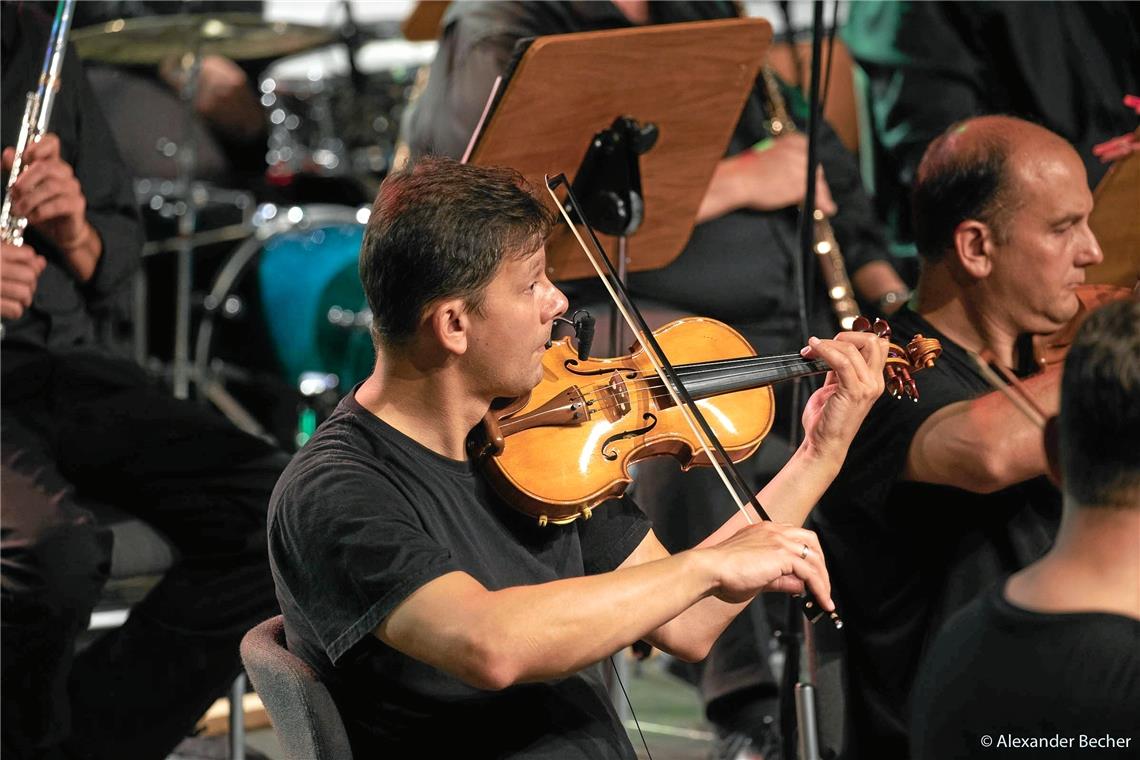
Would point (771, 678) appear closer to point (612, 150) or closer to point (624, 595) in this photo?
point (612, 150)

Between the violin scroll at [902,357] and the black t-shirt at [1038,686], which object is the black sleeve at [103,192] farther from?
the black t-shirt at [1038,686]

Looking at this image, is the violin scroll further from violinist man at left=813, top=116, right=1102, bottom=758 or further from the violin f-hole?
the violin f-hole

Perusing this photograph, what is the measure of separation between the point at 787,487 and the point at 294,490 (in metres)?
0.60

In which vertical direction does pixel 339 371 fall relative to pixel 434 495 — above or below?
below

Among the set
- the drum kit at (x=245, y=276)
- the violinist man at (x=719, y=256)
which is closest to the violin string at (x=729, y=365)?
the violinist man at (x=719, y=256)

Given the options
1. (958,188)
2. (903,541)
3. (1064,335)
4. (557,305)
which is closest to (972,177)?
(958,188)

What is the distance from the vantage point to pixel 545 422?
191 cm

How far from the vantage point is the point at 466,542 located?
1.78 metres

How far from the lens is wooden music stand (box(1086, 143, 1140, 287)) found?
2107 millimetres

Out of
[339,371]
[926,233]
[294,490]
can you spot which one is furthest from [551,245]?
[339,371]

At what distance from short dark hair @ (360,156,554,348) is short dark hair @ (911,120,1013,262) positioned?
74cm

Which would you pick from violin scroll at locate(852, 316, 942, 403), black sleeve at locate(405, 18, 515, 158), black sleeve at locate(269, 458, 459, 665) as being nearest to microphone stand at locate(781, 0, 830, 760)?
violin scroll at locate(852, 316, 942, 403)

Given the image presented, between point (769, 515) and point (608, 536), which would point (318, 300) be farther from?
point (769, 515)

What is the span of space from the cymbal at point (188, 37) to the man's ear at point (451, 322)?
9.17 ft
